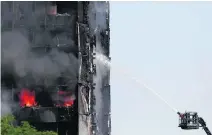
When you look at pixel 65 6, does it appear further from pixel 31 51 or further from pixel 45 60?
pixel 45 60

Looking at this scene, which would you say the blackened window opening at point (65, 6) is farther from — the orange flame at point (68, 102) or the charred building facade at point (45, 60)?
the orange flame at point (68, 102)

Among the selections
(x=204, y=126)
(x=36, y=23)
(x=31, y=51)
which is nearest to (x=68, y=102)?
(x=31, y=51)

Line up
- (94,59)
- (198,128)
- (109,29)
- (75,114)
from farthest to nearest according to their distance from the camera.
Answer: (109,29) → (94,59) → (75,114) → (198,128)

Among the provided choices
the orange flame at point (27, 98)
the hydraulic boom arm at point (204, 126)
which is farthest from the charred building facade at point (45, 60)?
the hydraulic boom arm at point (204, 126)

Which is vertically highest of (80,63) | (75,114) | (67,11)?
(67,11)

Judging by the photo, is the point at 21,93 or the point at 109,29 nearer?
the point at 21,93

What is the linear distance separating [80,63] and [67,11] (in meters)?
5.24

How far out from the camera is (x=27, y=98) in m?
80.1

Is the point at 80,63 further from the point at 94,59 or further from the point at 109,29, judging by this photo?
the point at 109,29

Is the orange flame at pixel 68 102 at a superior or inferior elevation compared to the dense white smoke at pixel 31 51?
inferior

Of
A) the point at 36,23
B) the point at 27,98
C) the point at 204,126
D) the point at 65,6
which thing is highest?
the point at 65,6

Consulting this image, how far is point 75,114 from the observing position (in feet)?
261

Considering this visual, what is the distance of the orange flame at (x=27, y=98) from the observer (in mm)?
80000

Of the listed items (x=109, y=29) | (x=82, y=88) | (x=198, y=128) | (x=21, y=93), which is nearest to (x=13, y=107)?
(x=21, y=93)
